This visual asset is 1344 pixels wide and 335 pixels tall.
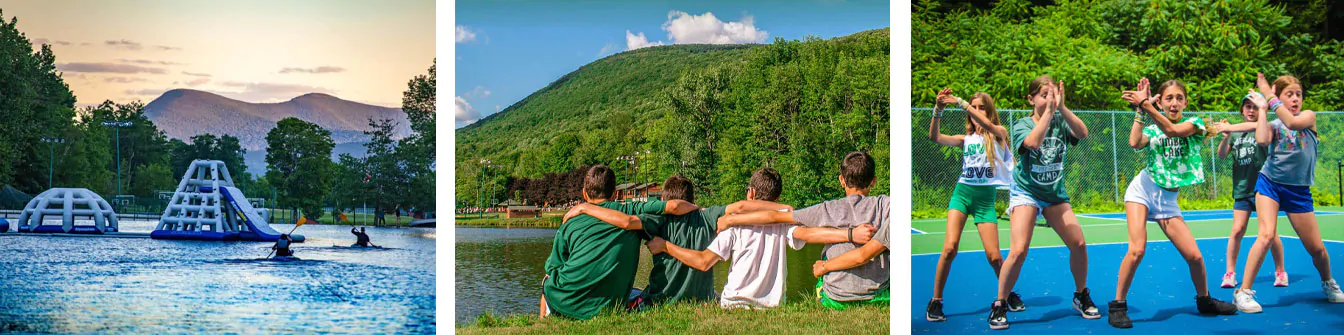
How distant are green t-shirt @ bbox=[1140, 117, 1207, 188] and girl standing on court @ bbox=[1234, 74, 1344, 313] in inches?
14.9

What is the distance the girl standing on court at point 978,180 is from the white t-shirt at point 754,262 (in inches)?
29.9

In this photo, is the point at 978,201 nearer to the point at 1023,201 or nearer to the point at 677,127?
the point at 1023,201

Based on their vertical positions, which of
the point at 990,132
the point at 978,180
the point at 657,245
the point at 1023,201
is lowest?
the point at 657,245

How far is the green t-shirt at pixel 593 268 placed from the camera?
4676 mm

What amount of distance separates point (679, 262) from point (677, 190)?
1.24 ft

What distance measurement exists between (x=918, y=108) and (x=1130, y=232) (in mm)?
1275

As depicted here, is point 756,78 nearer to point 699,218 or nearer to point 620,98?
point 620,98

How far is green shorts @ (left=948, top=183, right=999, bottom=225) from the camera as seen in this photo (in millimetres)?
4578

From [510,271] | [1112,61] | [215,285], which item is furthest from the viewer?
[215,285]

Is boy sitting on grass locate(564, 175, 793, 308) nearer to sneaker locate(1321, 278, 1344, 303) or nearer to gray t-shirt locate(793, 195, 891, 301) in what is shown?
gray t-shirt locate(793, 195, 891, 301)

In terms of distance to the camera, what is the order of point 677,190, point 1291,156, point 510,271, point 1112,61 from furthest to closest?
point 510,271 → point 1112,61 → point 677,190 → point 1291,156

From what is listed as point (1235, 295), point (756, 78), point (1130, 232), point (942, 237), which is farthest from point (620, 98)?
point (1235, 295)

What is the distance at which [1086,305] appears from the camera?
4.53 metres

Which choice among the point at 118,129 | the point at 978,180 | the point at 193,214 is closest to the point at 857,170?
the point at 978,180
